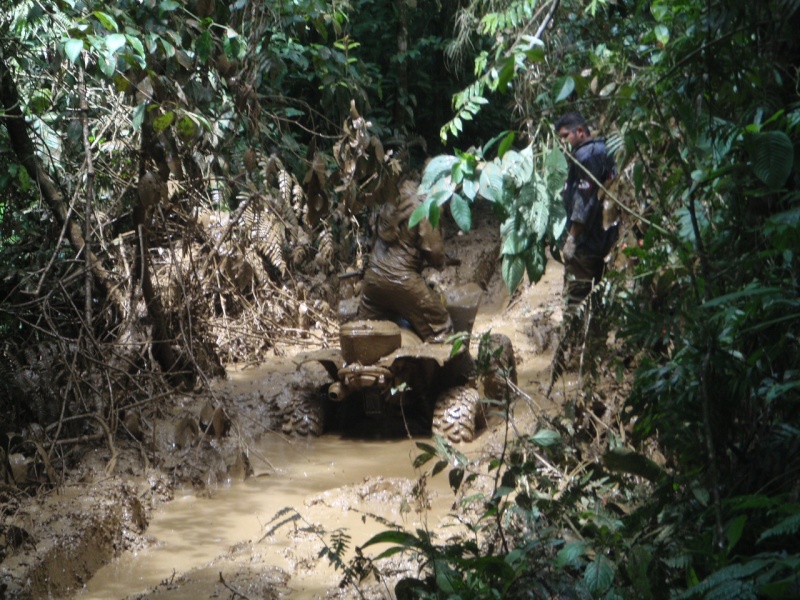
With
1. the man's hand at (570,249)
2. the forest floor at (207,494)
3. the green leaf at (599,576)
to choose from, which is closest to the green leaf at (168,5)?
the forest floor at (207,494)

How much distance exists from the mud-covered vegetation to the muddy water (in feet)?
1.61

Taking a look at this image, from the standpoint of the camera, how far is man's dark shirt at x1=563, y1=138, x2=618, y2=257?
5.54m

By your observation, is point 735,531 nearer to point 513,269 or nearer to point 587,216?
point 513,269

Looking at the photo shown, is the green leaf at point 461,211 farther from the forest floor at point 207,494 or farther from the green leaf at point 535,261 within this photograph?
the forest floor at point 207,494

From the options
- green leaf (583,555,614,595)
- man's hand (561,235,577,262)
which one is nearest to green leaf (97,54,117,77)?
green leaf (583,555,614,595)

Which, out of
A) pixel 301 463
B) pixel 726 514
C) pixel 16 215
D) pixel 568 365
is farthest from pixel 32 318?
pixel 726 514

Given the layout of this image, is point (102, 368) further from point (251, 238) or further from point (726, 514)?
point (726, 514)

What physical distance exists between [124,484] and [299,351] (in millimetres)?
3447

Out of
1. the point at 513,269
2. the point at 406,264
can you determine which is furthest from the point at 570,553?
the point at 406,264

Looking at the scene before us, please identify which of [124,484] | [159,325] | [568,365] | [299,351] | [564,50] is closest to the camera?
[124,484]

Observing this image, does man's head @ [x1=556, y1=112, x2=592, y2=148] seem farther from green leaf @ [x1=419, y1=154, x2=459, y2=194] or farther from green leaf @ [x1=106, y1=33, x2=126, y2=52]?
green leaf @ [x1=419, y1=154, x2=459, y2=194]

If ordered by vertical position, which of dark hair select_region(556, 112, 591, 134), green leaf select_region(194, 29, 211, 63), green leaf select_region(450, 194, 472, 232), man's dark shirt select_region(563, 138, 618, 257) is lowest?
green leaf select_region(450, 194, 472, 232)

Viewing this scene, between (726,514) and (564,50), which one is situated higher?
(564,50)

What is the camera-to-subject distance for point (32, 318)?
631 cm
